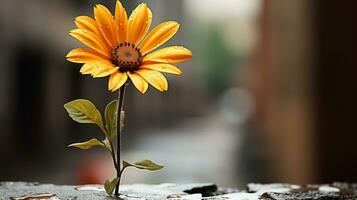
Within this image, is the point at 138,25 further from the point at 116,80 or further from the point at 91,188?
the point at 91,188

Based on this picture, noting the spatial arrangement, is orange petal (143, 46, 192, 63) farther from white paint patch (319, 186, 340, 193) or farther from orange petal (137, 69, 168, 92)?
white paint patch (319, 186, 340, 193)

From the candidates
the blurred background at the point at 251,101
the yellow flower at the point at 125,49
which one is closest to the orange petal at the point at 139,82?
the yellow flower at the point at 125,49

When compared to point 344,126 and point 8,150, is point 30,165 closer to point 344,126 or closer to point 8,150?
point 8,150

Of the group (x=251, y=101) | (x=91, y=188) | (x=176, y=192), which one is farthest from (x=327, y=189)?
(x=251, y=101)

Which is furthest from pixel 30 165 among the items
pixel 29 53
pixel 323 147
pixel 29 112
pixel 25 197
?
pixel 25 197

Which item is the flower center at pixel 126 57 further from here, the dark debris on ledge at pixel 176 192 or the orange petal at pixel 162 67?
the dark debris on ledge at pixel 176 192

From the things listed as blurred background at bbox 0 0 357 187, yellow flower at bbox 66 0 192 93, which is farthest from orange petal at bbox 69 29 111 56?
blurred background at bbox 0 0 357 187
